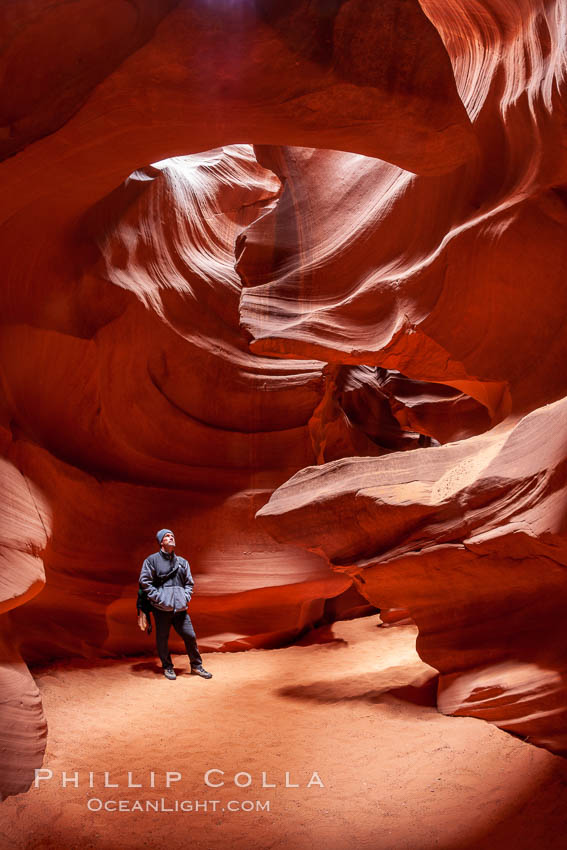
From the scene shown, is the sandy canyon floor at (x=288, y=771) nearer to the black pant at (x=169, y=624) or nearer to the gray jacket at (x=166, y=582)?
the black pant at (x=169, y=624)

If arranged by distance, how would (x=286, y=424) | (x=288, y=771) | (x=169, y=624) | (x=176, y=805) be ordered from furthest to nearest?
(x=286, y=424) → (x=169, y=624) → (x=288, y=771) → (x=176, y=805)

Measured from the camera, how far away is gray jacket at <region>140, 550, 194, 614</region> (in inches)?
263

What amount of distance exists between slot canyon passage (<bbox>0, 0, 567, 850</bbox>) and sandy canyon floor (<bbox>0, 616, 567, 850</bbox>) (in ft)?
0.09

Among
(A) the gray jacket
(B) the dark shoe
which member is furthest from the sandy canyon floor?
(A) the gray jacket

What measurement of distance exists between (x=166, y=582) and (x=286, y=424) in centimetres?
356

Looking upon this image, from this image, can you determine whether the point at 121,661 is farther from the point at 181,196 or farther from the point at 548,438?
the point at 181,196

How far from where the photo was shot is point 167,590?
22.3ft

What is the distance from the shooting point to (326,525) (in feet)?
19.9

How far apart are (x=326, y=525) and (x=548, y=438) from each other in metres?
2.16

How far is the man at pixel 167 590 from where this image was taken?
6.71 meters

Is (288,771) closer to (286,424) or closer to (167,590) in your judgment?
(167,590)

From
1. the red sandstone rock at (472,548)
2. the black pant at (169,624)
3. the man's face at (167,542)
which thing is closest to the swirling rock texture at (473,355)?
the red sandstone rock at (472,548)

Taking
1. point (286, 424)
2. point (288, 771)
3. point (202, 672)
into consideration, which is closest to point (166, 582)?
point (202, 672)

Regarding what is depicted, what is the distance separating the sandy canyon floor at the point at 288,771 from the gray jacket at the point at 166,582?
93cm
